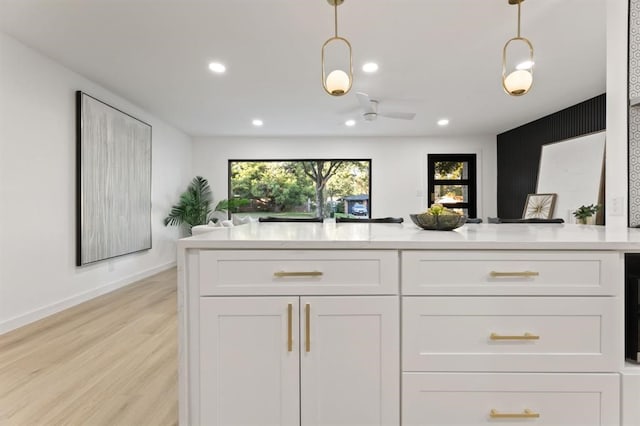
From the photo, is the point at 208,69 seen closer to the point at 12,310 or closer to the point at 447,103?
the point at 12,310

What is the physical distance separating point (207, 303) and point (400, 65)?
314 centimetres

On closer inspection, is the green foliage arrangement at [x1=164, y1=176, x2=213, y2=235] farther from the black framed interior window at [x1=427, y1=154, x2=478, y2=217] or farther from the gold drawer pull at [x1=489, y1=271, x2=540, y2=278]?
the gold drawer pull at [x1=489, y1=271, x2=540, y2=278]

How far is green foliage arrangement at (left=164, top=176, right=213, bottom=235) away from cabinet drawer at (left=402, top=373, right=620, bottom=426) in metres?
5.31

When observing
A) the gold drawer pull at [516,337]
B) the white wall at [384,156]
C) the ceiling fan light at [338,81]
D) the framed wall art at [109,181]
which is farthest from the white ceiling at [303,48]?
the gold drawer pull at [516,337]

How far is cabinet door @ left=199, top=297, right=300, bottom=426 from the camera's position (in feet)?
3.96

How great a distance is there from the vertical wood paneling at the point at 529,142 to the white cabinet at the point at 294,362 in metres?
5.12

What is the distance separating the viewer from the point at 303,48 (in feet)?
10.1

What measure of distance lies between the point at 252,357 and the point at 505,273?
94cm

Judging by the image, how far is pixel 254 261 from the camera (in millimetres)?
1212

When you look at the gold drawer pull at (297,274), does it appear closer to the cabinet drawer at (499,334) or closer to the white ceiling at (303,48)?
the cabinet drawer at (499,334)

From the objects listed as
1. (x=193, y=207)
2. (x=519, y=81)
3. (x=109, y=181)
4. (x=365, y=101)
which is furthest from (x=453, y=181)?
(x=109, y=181)

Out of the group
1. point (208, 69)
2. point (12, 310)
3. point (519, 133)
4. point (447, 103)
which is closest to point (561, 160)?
point (519, 133)

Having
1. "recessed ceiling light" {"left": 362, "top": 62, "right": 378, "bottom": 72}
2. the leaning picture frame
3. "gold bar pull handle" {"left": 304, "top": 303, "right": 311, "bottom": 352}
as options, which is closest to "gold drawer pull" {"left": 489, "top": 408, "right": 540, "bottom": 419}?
"gold bar pull handle" {"left": 304, "top": 303, "right": 311, "bottom": 352}

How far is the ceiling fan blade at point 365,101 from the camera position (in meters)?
3.90
